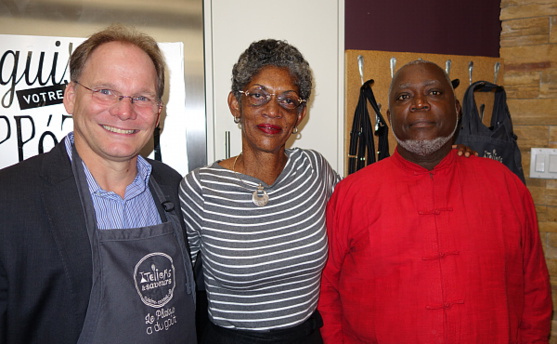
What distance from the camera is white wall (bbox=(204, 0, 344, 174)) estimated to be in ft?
6.93

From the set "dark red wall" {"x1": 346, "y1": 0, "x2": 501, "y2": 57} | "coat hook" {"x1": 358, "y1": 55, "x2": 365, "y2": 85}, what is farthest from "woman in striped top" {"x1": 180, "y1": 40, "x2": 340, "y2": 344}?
"dark red wall" {"x1": 346, "y1": 0, "x2": 501, "y2": 57}

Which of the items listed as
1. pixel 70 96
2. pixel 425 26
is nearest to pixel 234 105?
pixel 70 96

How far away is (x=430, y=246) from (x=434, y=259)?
0.15 ft

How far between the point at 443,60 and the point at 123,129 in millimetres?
1911

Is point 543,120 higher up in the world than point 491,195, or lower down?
higher up

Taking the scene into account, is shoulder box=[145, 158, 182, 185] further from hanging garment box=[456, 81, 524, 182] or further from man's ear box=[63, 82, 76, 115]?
hanging garment box=[456, 81, 524, 182]

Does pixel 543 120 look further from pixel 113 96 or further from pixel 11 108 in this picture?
pixel 11 108

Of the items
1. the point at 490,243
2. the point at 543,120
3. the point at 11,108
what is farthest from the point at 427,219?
the point at 11,108

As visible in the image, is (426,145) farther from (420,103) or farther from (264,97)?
(264,97)

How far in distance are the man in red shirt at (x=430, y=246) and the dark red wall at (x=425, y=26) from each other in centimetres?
79

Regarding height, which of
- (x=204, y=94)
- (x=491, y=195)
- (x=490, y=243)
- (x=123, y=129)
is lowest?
(x=490, y=243)

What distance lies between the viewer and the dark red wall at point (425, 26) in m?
2.35

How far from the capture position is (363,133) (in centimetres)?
226

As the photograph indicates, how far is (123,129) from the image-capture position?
4.16 ft
